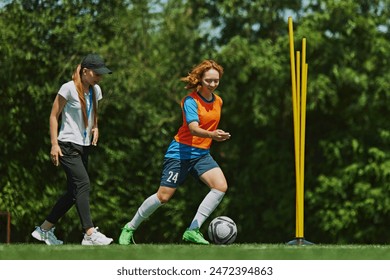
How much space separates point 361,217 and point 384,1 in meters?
4.50

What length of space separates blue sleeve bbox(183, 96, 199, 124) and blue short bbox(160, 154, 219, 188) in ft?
1.52

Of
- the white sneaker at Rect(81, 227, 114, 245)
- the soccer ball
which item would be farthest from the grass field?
the soccer ball

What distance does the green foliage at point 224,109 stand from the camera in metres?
18.2

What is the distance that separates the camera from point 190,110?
8.76 m

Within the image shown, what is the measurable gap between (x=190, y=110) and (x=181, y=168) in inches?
23.6

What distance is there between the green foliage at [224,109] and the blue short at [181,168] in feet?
30.2

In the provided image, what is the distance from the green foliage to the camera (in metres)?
18.2

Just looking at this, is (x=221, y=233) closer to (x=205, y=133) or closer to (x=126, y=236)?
(x=126, y=236)

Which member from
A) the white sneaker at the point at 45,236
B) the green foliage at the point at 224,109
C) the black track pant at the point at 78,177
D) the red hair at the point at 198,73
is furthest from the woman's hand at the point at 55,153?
the green foliage at the point at 224,109

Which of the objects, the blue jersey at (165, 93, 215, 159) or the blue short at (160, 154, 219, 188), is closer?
the blue jersey at (165, 93, 215, 159)

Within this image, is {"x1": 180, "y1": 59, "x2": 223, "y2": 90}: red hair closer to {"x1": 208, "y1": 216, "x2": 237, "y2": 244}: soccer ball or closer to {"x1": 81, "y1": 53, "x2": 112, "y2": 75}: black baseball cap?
{"x1": 81, "y1": 53, "x2": 112, "y2": 75}: black baseball cap

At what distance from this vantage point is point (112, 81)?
18797 mm
